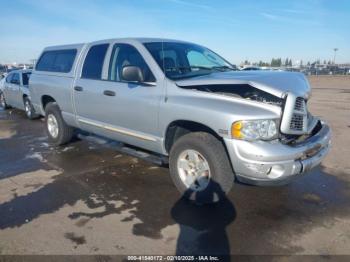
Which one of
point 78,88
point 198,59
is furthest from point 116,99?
point 198,59

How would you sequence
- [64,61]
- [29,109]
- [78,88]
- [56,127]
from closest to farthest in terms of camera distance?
[78,88] → [64,61] → [56,127] → [29,109]

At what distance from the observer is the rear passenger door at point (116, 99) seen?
15.0ft

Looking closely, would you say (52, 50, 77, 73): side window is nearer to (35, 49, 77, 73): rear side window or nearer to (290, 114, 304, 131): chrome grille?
(35, 49, 77, 73): rear side window

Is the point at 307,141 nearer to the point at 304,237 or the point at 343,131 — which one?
the point at 304,237

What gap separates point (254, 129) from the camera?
353cm

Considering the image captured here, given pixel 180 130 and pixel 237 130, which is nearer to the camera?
pixel 237 130

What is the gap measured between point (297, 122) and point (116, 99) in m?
2.62

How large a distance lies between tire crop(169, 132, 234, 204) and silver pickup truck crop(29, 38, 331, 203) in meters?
0.01

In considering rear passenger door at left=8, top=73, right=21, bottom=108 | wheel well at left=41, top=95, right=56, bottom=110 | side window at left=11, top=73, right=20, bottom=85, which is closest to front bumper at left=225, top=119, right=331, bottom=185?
wheel well at left=41, top=95, right=56, bottom=110

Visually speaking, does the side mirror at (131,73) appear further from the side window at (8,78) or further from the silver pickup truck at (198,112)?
the side window at (8,78)

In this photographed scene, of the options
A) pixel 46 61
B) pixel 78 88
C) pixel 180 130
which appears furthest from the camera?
pixel 46 61

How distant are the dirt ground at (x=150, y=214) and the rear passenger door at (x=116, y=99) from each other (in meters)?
0.73

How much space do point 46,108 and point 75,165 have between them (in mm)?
1934

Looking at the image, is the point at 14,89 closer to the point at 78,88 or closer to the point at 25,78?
the point at 25,78
